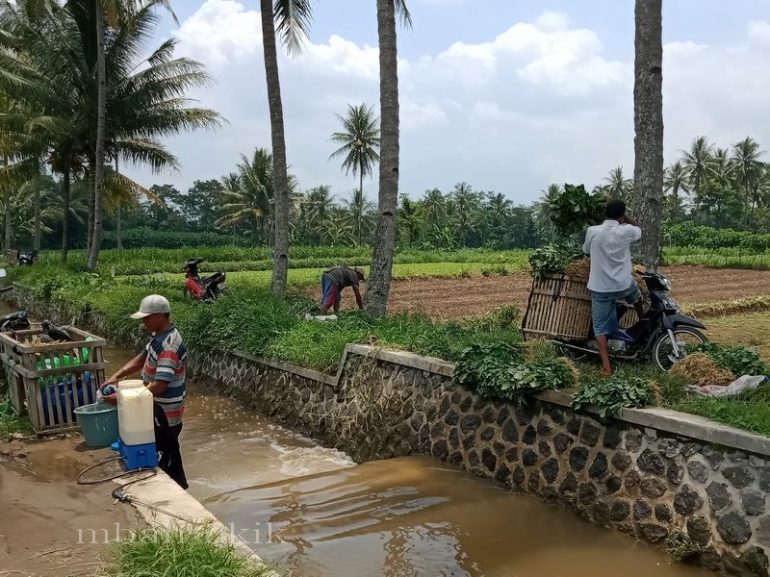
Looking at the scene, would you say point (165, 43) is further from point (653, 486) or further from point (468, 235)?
point (468, 235)

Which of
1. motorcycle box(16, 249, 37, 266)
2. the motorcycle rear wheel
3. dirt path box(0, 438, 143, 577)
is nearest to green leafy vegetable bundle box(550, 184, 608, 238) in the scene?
the motorcycle rear wheel

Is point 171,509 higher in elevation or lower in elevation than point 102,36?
lower

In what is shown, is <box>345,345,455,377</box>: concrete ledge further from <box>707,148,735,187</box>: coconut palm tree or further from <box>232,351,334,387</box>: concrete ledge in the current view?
<box>707,148,735,187</box>: coconut palm tree

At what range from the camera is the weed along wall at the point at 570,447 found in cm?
411

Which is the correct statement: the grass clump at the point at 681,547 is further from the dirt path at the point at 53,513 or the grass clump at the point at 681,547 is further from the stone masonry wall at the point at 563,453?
the dirt path at the point at 53,513

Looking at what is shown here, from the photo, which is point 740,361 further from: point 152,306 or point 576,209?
point 152,306

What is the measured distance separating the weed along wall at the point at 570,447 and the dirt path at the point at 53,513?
2.93 metres

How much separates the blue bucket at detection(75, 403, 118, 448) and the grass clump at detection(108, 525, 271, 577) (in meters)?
1.79

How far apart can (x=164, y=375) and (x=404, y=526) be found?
7.04 feet

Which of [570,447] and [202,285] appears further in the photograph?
[202,285]

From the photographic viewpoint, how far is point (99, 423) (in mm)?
5078

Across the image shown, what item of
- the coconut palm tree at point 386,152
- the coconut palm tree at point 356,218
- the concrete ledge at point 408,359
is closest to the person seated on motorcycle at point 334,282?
the coconut palm tree at point 386,152

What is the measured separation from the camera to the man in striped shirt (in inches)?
191

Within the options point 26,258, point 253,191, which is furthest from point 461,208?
point 26,258
